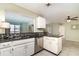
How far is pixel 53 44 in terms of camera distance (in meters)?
3.31

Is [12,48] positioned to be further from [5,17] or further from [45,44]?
[45,44]

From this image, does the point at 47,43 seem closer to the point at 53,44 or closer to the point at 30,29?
the point at 53,44

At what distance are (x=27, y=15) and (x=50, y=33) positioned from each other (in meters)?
1.60

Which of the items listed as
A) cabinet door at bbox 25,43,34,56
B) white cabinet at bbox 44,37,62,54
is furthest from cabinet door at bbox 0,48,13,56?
white cabinet at bbox 44,37,62,54

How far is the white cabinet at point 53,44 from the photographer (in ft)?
10.4

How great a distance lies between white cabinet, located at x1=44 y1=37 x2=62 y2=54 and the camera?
10.4ft

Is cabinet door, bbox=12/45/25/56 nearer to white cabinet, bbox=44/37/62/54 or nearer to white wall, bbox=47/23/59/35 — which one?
white cabinet, bbox=44/37/62/54

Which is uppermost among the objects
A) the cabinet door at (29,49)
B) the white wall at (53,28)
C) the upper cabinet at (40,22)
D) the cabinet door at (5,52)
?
the upper cabinet at (40,22)

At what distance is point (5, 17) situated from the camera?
8.88 feet

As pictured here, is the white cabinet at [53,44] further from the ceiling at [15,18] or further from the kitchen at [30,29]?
the ceiling at [15,18]

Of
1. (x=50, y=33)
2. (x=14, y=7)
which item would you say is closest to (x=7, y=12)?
(x=14, y=7)

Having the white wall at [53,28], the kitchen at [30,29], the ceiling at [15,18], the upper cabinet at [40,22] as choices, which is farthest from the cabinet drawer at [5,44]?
the white wall at [53,28]

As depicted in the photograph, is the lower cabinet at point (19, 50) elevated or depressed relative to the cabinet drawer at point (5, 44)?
depressed

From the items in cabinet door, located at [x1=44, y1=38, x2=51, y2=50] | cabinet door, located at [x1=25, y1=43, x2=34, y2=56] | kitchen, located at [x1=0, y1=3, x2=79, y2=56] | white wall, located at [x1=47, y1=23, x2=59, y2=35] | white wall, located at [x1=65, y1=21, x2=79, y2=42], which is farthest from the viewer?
white wall, located at [x1=65, y1=21, x2=79, y2=42]
